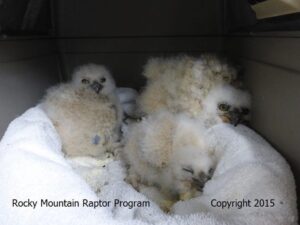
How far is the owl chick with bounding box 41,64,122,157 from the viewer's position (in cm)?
142

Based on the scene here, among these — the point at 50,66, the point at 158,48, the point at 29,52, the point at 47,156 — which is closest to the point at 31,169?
the point at 47,156

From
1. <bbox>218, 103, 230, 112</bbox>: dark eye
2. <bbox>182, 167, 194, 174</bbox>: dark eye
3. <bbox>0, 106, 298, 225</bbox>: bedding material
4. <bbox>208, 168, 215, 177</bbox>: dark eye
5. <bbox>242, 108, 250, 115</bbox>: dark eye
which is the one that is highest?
<bbox>218, 103, 230, 112</bbox>: dark eye

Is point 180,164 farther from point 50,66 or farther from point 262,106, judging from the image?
point 50,66

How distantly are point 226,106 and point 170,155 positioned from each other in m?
0.29

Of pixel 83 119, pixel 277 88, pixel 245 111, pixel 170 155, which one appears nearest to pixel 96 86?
pixel 83 119

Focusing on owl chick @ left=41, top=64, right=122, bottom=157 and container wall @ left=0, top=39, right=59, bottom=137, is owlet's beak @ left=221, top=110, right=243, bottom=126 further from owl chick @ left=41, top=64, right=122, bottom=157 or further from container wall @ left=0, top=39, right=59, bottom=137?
container wall @ left=0, top=39, right=59, bottom=137

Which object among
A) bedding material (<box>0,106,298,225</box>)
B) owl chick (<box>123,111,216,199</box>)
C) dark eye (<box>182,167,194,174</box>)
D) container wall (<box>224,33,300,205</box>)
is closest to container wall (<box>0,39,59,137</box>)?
bedding material (<box>0,106,298,225</box>)

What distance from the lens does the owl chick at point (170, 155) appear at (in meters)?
1.24

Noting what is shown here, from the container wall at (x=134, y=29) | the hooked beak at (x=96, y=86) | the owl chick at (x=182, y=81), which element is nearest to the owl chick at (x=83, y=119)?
the hooked beak at (x=96, y=86)

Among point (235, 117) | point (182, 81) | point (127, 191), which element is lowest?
point (127, 191)

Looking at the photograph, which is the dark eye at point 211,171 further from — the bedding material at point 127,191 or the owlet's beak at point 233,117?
the owlet's beak at point 233,117

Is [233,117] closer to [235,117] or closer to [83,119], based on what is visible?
[235,117]

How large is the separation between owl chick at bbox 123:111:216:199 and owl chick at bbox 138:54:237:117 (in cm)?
11

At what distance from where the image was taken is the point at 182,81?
152 centimetres
